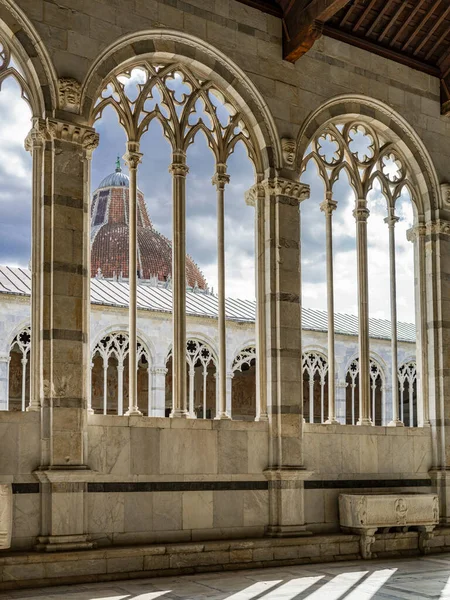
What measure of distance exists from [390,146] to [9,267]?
11224mm

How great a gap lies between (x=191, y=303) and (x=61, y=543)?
13184mm

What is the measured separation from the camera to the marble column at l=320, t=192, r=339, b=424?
37.3 feet

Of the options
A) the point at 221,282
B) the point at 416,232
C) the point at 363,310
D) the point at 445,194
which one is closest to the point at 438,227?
the point at 416,232

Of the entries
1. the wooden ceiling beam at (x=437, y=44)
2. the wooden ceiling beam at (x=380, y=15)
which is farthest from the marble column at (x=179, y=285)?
the wooden ceiling beam at (x=437, y=44)

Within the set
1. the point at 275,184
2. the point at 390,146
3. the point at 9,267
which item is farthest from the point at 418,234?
the point at 9,267

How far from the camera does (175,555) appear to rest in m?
9.46

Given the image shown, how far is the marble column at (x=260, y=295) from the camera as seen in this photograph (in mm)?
10875

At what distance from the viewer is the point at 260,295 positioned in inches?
438

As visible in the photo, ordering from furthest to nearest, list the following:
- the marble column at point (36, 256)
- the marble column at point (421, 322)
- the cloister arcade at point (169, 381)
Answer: the cloister arcade at point (169, 381) < the marble column at point (421, 322) < the marble column at point (36, 256)

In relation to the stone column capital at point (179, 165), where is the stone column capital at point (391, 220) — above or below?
below

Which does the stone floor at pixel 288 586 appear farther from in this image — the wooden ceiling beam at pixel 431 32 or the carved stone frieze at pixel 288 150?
the wooden ceiling beam at pixel 431 32

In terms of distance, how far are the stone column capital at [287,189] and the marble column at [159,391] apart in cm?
828

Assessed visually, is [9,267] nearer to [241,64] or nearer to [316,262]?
[316,262]

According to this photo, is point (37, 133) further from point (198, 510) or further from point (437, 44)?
point (437, 44)
